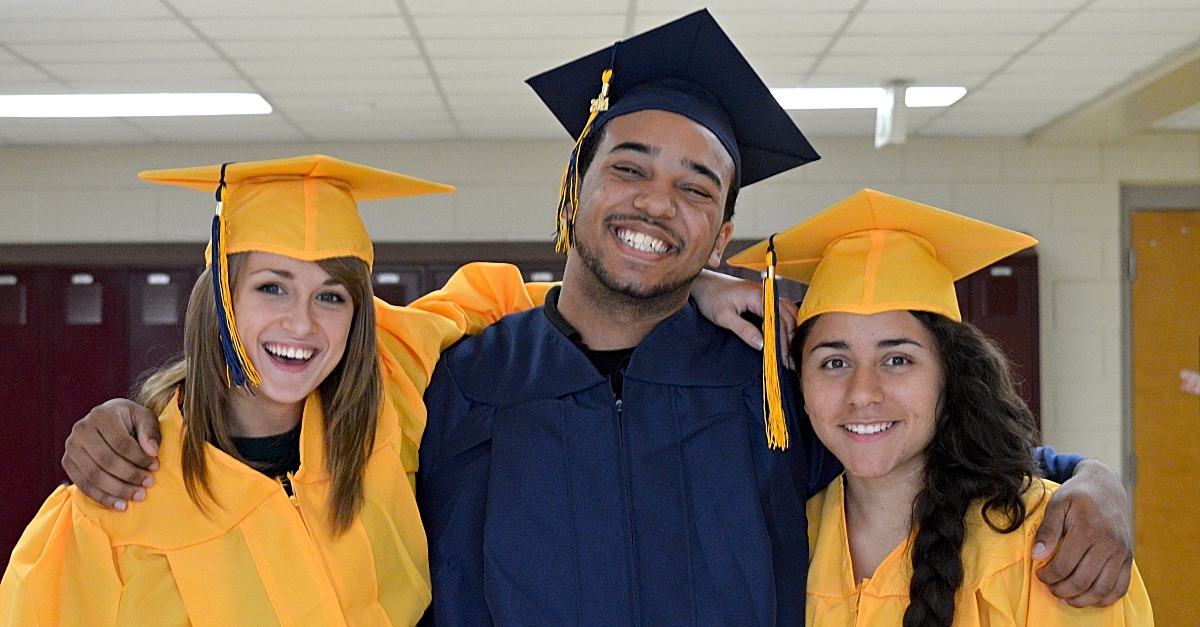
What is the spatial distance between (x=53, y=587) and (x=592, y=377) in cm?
88

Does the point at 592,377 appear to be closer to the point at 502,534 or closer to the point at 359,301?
the point at 502,534

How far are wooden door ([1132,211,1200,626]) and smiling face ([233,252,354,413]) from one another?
574cm

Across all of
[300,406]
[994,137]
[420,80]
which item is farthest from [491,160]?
[300,406]

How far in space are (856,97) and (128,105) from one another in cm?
379

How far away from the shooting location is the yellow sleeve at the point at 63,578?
1433 mm

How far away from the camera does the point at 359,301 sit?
1.71m

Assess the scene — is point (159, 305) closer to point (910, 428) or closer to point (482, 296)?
point (482, 296)

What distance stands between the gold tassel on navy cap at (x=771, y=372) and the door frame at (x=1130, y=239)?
517 centimetres

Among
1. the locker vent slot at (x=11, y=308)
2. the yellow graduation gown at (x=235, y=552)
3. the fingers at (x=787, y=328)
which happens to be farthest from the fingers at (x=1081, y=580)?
the locker vent slot at (x=11, y=308)

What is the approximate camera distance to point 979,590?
5.00 feet

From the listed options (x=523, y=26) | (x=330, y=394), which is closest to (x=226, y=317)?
(x=330, y=394)

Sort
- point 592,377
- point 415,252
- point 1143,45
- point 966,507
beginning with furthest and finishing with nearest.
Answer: point 415,252 → point 1143,45 → point 592,377 → point 966,507

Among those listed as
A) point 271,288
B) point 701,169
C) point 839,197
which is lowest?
point 271,288

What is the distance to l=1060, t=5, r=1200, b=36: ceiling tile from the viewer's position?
3795mm
